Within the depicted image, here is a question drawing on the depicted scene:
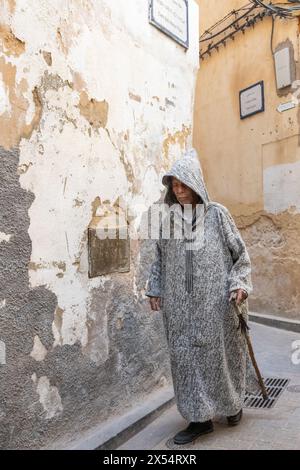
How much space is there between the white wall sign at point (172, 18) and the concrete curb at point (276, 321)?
354cm

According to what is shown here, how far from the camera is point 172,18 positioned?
3570mm

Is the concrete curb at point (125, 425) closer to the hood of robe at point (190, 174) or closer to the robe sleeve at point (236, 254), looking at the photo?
the robe sleeve at point (236, 254)

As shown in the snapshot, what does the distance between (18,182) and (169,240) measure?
3.21 ft

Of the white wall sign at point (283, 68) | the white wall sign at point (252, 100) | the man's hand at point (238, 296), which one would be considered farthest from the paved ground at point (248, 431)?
the white wall sign at point (252, 100)

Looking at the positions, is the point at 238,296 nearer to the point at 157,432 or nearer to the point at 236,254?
the point at 236,254

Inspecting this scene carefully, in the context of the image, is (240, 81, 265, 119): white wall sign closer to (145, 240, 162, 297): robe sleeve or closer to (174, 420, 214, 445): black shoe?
(145, 240, 162, 297): robe sleeve

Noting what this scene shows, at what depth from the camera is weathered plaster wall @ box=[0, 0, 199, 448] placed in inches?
86.6

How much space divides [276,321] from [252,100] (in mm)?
3003

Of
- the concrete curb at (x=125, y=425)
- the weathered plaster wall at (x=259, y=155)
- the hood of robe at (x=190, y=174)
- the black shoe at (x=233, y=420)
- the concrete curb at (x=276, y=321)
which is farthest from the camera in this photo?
the weathered plaster wall at (x=259, y=155)

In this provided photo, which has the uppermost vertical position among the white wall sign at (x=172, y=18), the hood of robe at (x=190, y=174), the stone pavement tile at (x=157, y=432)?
the white wall sign at (x=172, y=18)

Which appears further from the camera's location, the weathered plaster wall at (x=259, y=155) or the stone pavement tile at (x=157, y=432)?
the weathered plaster wall at (x=259, y=155)

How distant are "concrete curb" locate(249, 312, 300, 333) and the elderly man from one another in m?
3.10

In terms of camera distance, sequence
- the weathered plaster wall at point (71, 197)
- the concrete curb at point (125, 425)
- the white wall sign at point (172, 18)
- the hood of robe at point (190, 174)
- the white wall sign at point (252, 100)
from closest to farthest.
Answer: the weathered plaster wall at point (71, 197)
the concrete curb at point (125, 425)
the hood of robe at point (190, 174)
the white wall sign at point (172, 18)
the white wall sign at point (252, 100)

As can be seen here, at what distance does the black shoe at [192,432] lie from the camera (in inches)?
103
